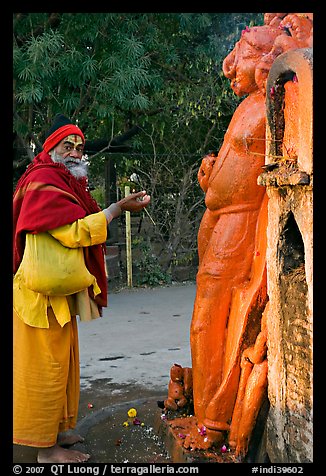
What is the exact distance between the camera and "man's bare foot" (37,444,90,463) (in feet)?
9.64

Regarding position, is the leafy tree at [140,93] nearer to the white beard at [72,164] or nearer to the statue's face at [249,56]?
the white beard at [72,164]

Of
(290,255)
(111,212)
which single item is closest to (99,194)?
(111,212)

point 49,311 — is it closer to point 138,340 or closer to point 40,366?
point 40,366

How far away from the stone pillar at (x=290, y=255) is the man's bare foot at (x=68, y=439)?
124 centimetres

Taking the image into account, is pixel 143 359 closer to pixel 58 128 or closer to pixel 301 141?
pixel 58 128

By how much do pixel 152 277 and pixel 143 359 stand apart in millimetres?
4330

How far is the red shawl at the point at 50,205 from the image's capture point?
9.18 ft

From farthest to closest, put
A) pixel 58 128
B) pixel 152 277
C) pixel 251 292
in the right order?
pixel 152 277
pixel 58 128
pixel 251 292

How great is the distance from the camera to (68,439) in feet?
10.7

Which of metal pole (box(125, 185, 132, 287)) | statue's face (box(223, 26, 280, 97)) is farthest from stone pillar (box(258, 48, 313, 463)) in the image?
metal pole (box(125, 185, 132, 287))

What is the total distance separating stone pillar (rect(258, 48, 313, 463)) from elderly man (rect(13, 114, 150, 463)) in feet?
3.00

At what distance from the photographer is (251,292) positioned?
2.75 meters


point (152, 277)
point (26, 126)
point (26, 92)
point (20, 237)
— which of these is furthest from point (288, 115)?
point (152, 277)

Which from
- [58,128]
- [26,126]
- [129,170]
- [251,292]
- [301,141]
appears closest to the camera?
[301,141]
